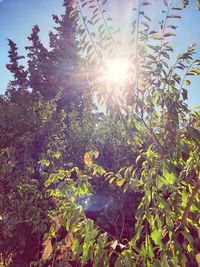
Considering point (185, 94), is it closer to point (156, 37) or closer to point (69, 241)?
point (156, 37)

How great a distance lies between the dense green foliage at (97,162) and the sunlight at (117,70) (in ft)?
0.14

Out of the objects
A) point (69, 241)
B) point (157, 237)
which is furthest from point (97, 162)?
point (157, 237)

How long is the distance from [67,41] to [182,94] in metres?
21.4

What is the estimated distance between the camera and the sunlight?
180cm

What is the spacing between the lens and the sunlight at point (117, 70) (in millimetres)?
1799

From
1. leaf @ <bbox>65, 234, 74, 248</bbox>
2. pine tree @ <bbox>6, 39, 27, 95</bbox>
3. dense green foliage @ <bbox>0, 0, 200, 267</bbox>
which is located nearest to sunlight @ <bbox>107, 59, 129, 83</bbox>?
dense green foliage @ <bbox>0, 0, 200, 267</bbox>

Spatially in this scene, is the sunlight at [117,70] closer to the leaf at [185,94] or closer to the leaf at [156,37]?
the leaf at [156,37]

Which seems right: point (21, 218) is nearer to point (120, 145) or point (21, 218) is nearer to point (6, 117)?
point (6, 117)

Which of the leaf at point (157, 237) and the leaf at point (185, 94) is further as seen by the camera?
the leaf at point (185, 94)

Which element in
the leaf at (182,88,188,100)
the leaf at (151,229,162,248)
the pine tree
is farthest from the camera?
the pine tree

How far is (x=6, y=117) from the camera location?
358 inches

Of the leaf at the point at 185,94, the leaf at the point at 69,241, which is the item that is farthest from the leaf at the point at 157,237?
the leaf at the point at 185,94

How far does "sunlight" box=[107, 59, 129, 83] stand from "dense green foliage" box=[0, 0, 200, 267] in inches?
1.7

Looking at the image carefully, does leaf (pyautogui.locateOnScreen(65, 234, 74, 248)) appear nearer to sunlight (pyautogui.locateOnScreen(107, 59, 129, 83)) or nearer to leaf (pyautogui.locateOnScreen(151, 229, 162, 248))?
leaf (pyautogui.locateOnScreen(151, 229, 162, 248))
